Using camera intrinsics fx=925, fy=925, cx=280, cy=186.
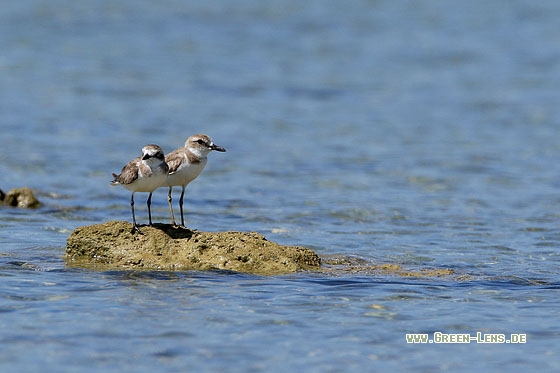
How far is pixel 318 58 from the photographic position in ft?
112

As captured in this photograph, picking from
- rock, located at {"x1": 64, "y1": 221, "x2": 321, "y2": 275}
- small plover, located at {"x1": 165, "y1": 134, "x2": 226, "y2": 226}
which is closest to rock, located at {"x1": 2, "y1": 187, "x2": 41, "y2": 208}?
rock, located at {"x1": 64, "y1": 221, "x2": 321, "y2": 275}

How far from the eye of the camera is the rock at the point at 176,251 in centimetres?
1141

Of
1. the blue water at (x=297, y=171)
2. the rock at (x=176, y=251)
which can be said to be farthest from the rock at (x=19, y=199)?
the rock at (x=176, y=251)

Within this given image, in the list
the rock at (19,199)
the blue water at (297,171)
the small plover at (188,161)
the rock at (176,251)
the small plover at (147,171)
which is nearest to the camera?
the blue water at (297,171)

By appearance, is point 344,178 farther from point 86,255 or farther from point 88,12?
point 88,12

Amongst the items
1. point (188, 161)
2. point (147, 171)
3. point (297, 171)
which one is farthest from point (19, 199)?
point (297, 171)

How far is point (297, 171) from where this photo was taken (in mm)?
20375

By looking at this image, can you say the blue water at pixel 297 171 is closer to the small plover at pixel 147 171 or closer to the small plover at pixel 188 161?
the small plover at pixel 147 171

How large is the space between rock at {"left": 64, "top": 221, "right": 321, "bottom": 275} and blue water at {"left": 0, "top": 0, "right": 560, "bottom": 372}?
0.25m

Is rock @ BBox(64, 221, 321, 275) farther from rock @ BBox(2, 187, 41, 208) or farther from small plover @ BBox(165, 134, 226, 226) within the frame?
rock @ BBox(2, 187, 41, 208)

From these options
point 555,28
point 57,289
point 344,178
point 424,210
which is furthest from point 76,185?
point 555,28

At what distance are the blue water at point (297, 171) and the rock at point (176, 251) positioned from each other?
0.25 m

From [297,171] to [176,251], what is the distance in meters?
9.12

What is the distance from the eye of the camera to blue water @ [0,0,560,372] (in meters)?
9.22
